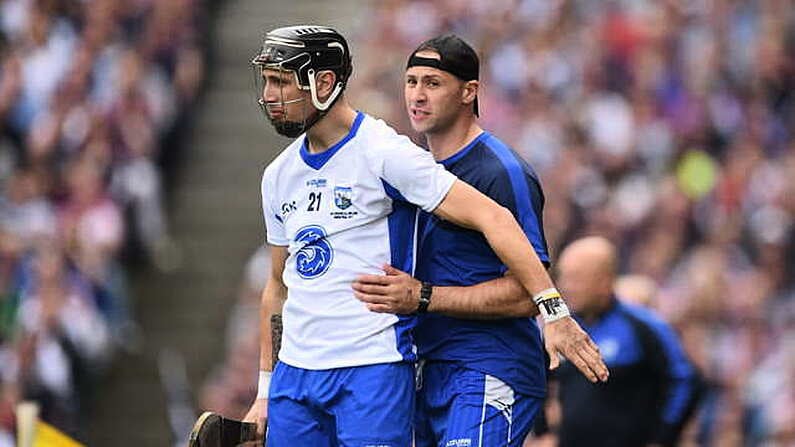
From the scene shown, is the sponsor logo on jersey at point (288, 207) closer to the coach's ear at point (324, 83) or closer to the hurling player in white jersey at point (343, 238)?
the hurling player in white jersey at point (343, 238)

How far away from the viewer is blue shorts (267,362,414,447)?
21.8ft

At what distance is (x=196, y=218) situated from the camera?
17.4m

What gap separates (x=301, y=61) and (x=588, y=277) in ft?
11.6

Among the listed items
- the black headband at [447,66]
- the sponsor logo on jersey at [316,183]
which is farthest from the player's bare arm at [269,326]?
the black headband at [447,66]

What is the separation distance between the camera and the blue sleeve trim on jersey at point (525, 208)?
22.4ft

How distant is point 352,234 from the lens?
6730 millimetres

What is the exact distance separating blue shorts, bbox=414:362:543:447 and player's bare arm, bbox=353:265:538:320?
0.26 meters

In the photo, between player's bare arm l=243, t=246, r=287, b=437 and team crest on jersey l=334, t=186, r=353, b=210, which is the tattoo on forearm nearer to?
player's bare arm l=243, t=246, r=287, b=437

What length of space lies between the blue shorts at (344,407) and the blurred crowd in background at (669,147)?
22.0 feet

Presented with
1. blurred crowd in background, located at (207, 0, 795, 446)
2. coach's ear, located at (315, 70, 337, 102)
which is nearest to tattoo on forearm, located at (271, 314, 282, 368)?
coach's ear, located at (315, 70, 337, 102)

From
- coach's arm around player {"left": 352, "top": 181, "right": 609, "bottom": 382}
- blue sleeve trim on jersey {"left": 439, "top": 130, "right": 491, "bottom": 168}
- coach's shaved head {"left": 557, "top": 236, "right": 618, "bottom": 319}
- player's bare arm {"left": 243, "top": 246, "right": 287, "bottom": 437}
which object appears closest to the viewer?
coach's arm around player {"left": 352, "top": 181, "right": 609, "bottom": 382}

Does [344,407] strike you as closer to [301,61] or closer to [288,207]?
[288,207]

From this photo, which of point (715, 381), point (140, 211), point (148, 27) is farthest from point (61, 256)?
point (715, 381)

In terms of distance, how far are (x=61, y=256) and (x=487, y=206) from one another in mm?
9055
